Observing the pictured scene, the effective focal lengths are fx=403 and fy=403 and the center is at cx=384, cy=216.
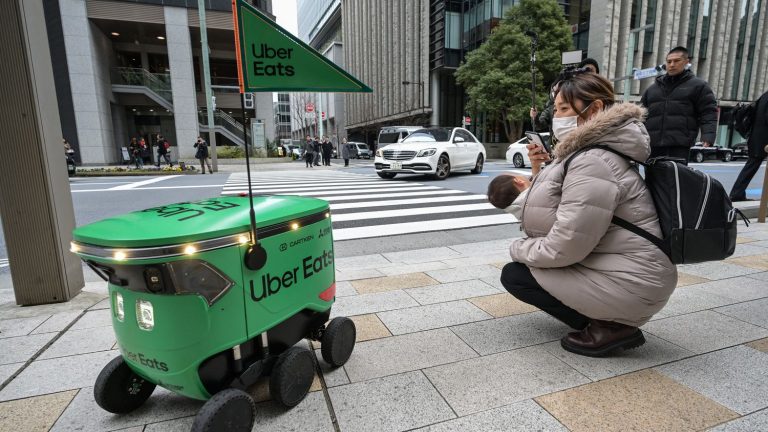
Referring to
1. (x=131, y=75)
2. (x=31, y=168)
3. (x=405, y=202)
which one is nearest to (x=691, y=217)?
(x=31, y=168)

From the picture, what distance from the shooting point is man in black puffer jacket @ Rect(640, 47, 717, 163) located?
4.38 m

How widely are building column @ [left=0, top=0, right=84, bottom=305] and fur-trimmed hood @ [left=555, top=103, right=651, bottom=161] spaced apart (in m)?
3.51

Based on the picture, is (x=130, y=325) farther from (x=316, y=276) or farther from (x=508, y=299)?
(x=508, y=299)

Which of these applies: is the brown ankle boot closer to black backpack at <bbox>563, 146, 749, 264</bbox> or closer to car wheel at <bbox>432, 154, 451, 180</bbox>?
black backpack at <bbox>563, 146, 749, 264</bbox>

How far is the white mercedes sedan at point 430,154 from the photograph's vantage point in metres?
12.1

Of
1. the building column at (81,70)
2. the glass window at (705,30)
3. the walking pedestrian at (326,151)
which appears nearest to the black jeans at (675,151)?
the walking pedestrian at (326,151)

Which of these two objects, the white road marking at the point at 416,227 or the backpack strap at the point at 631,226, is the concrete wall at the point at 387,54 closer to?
the white road marking at the point at 416,227

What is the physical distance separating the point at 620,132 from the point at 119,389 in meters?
2.52

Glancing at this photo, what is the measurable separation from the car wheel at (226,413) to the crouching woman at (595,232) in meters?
1.54

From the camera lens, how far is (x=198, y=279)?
138 centimetres

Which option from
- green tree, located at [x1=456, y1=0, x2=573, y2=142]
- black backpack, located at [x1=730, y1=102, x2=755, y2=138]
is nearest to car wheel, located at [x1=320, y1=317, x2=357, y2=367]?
black backpack, located at [x1=730, y1=102, x2=755, y2=138]

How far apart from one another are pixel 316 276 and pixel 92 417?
1.14m

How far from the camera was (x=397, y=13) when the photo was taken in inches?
1692

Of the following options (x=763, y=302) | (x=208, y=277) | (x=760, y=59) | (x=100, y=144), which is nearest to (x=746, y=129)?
A: (x=763, y=302)
